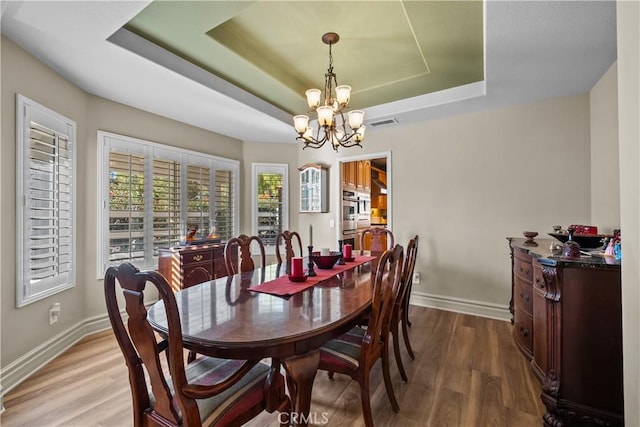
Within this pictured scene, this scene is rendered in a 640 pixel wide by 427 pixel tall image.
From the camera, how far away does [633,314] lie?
3.18ft

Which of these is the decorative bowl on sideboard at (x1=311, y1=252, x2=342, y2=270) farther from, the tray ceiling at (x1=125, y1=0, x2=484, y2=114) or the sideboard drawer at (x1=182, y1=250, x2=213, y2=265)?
the tray ceiling at (x1=125, y1=0, x2=484, y2=114)

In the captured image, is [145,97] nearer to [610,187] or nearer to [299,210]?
[299,210]

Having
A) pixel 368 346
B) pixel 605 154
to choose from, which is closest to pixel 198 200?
pixel 368 346

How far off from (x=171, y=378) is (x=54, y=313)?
2213mm

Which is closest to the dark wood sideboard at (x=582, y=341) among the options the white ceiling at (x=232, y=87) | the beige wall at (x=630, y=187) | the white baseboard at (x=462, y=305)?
the beige wall at (x=630, y=187)

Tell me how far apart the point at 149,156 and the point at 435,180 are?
11.9ft

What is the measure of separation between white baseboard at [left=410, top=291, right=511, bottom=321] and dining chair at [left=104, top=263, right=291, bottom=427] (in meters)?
2.89

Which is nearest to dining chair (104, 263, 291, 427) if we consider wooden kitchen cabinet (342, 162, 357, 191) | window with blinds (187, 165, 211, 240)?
window with blinds (187, 165, 211, 240)

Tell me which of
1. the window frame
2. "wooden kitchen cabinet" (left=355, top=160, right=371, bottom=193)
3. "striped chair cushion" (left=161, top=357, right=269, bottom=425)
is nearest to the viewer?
"striped chair cushion" (left=161, top=357, right=269, bottom=425)

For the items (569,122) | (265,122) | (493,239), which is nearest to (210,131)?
(265,122)

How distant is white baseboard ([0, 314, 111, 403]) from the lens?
2.04m

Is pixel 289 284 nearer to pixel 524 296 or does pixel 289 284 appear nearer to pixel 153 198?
pixel 524 296

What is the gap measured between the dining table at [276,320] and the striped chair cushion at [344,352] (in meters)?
0.21

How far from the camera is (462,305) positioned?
355cm
